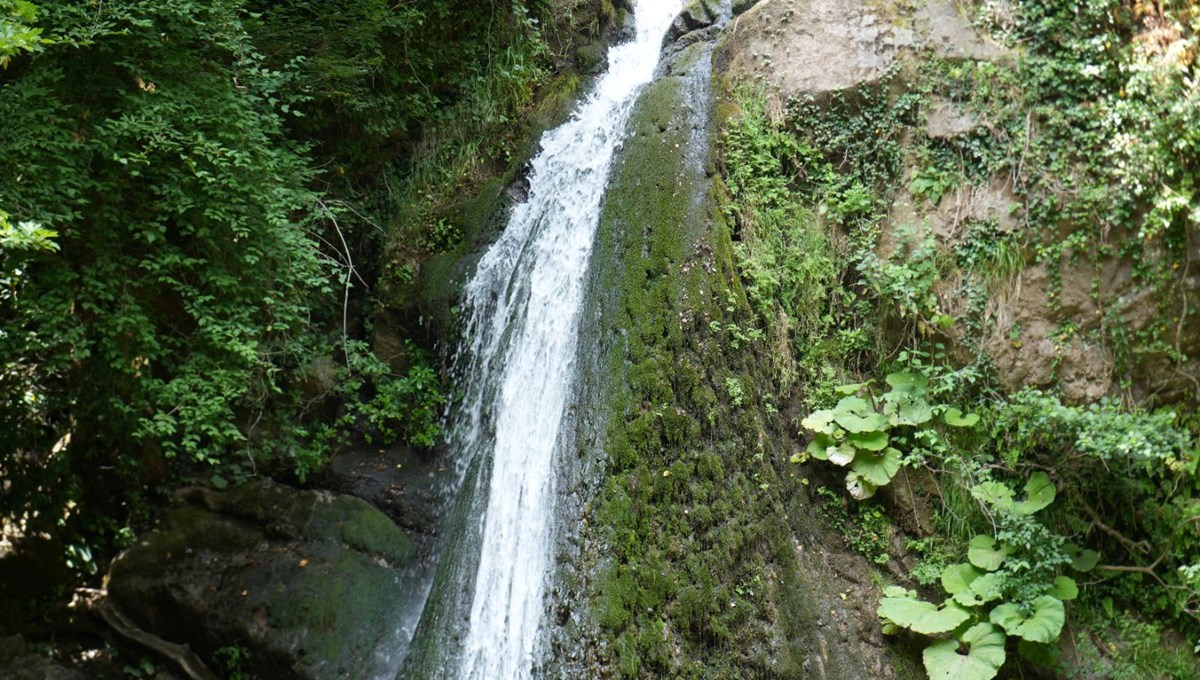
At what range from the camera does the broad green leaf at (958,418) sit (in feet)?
14.4

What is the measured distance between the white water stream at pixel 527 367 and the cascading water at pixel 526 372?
1 centimetres

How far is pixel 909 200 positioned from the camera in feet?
16.4

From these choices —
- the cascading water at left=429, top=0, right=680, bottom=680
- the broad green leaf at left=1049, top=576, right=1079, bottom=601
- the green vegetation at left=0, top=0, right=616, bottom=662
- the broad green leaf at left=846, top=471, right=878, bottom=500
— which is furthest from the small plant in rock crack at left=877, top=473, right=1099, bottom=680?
the green vegetation at left=0, top=0, right=616, bottom=662

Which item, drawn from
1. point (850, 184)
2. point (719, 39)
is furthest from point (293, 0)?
point (850, 184)

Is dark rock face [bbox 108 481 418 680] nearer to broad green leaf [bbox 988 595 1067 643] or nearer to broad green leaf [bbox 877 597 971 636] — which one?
broad green leaf [bbox 877 597 971 636]

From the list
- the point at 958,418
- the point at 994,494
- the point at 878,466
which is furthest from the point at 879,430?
the point at 994,494

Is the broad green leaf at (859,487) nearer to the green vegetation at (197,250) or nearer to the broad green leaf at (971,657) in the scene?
the broad green leaf at (971,657)

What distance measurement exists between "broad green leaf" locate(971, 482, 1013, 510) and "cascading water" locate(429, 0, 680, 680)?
2481mm

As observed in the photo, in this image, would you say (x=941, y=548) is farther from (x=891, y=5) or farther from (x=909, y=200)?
(x=891, y=5)

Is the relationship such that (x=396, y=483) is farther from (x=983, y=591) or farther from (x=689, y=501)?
(x=983, y=591)

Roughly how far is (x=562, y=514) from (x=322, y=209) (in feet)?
10.5

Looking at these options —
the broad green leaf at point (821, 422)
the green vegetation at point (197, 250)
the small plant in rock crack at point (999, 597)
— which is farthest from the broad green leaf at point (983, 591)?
the green vegetation at point (197, 250)

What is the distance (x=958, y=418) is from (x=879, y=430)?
0.46 meters

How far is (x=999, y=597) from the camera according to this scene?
3.92 meters
